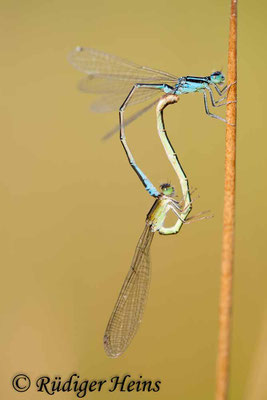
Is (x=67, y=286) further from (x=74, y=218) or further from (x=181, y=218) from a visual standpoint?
(x=181, y=218)

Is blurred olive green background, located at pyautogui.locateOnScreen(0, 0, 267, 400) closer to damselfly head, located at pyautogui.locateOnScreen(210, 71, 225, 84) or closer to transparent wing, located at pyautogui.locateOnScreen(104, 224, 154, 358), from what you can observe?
transparent wing, located at pyautogui.locateOnScreen(104, 224, 154, 358)

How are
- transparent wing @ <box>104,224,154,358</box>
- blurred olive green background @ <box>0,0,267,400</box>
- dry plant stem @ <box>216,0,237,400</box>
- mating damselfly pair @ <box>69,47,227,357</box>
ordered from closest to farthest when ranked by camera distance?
dry plant stem @ <box>216,0,237,400</box> → mating damselfly pair @ <box>69,47,227,357</box> → transparent wing @ <box>104,224,154,358</box> → blurred olive green background @ <box>0,0,267,400</box>

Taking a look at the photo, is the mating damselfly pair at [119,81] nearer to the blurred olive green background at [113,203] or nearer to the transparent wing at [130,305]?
the blurred olive green background at [113,203]

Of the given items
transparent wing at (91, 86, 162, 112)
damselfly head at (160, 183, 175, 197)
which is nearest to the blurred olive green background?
damselfly head at (160, 183, 175, 197)

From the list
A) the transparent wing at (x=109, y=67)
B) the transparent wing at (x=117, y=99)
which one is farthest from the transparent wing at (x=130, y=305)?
the transparent wing at (x=109, y=67)

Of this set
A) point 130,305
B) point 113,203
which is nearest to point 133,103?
point 113,203

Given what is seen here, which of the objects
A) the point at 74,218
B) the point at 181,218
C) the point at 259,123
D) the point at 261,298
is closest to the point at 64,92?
the point at 74,218
